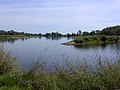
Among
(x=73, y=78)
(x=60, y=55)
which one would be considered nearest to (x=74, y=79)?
(x=73, y=78)

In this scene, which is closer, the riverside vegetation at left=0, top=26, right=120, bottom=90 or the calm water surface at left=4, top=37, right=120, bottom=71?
the riverside vegetation at left=0, top=26, right=120, bottom=90

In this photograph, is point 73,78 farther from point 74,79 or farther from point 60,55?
point 60,55

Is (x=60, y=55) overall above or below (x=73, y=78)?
below

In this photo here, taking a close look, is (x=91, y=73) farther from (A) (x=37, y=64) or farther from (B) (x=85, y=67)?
(A) (x=37, y=64)

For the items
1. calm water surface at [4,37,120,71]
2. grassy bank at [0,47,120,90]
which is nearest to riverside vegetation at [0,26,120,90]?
grassy bank at [0,47,120,90]

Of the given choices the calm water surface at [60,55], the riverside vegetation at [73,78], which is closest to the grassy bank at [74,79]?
the riverside vegetation at [73,78]

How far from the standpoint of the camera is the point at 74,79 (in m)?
6.83

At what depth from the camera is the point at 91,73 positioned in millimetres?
6883

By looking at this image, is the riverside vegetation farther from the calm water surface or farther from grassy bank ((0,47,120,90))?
the calm water surface

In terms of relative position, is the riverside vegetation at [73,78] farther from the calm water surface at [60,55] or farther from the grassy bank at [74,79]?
the calm water surface at [60,55]

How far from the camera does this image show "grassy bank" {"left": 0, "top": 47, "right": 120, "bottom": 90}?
6172mm

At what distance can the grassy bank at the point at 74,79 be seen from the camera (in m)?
6.17

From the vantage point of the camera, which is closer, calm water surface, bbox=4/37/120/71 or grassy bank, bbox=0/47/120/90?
grassy bank, bbox=0/47/120/90

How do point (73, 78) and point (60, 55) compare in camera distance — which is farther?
point (60, 55)
